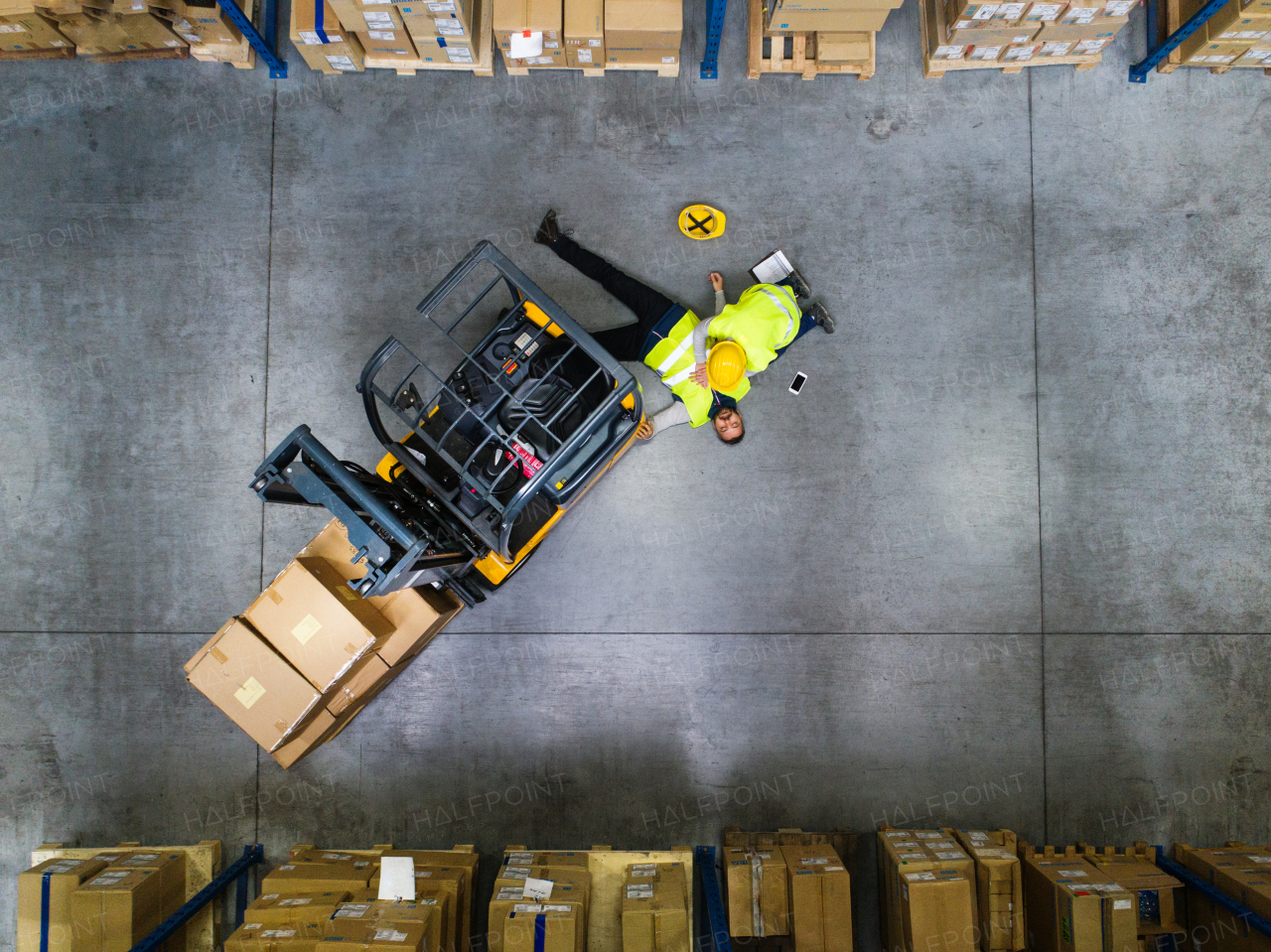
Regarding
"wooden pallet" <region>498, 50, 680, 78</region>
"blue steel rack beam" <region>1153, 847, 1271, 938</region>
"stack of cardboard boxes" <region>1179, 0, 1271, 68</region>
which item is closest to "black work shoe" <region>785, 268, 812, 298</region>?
"wooden pallet" <region>498, 50, 680, 78</region>

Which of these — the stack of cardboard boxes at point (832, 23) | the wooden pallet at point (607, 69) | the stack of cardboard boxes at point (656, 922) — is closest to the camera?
the stack of cardboard boxes at point (656, 922)

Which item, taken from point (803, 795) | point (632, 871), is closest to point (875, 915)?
point (803, 795)

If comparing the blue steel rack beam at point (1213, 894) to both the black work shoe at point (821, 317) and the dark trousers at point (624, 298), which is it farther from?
the dark trousers at point (624, 298)

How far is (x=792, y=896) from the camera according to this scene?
4.38 meters

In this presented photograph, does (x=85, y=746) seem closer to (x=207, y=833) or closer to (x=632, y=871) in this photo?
(x=207, y=833)

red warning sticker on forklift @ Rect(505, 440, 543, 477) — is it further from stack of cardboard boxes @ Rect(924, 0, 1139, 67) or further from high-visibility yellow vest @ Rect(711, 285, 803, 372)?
stack of cardboard boxes @ Rect(924, 0, 1139, 67)

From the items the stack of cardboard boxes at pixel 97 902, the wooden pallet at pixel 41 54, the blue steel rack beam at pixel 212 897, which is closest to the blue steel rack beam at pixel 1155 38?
the wooden pallet at pixel 41 54

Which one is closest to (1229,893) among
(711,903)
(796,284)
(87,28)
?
(711,903)

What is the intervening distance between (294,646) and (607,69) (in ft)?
14.7

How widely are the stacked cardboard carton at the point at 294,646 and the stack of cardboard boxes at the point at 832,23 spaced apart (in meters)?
4.46

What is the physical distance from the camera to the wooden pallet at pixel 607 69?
5.19 meters

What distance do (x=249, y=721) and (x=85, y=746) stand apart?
1932mm

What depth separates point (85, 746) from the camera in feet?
17.0

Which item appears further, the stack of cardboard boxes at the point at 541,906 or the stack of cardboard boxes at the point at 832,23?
the stack of cardboard boxes at the point at 832,23
